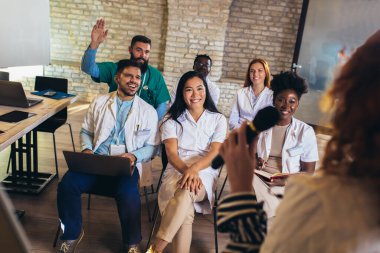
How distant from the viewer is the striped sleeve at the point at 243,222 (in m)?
0.86

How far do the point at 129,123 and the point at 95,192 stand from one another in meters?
0.55

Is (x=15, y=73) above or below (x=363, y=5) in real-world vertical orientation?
below

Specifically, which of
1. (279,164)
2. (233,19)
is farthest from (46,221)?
(233,19)

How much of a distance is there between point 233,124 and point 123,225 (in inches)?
58.1

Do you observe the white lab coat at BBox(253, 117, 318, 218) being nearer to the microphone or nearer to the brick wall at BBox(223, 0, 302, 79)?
the microphone

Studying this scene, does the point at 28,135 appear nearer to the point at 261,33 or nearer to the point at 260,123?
the point at 260,123

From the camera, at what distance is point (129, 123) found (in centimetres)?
240

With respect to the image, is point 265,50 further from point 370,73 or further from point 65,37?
point 370,73

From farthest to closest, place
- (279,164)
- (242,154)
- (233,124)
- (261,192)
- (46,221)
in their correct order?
(233,124) → (46,221) → (279,164) → (261,192) → (242,154)

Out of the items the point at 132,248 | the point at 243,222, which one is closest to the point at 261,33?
the point at 132,248

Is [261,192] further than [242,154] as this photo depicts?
Yes

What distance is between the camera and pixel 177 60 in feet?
20.3

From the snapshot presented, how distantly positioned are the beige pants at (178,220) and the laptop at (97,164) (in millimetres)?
373

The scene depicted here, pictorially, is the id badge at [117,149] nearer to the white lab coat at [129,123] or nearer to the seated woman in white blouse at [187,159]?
the white lab coat at [129,123]
